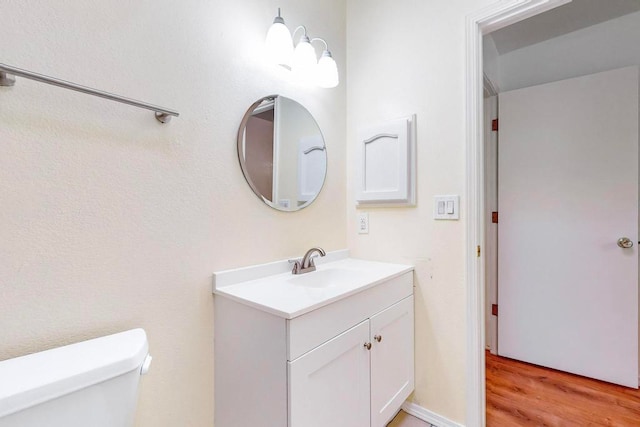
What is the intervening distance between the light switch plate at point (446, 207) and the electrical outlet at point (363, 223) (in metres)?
0.40

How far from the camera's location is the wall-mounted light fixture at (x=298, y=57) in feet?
4.13

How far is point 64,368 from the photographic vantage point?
0.68 metres

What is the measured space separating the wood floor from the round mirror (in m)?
1.56

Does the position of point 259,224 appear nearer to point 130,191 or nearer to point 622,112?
point 130,191

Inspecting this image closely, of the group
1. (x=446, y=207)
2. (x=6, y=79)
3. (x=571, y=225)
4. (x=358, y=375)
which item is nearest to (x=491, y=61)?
(x=571, y=225)

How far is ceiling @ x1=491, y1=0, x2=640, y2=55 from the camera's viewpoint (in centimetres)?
191

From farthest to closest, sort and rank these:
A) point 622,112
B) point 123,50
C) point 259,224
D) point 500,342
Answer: point 500,342 < point 622,112 < point 259,224 < point 123,50

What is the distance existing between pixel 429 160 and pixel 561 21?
1670 millimetres

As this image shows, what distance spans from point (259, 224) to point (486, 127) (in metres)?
2.01

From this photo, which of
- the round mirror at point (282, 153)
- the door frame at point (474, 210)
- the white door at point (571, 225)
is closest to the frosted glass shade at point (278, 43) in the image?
the round mirror at point (282, 153)

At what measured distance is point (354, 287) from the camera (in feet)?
3.71

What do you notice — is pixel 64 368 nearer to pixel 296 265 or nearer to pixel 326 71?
pixel 296 265

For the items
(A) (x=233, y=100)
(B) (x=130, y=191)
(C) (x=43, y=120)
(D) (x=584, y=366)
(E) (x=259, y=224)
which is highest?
(A) (x=233, y=100)

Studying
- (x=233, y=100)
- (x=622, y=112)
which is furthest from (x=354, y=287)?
(x=622, y=112)
